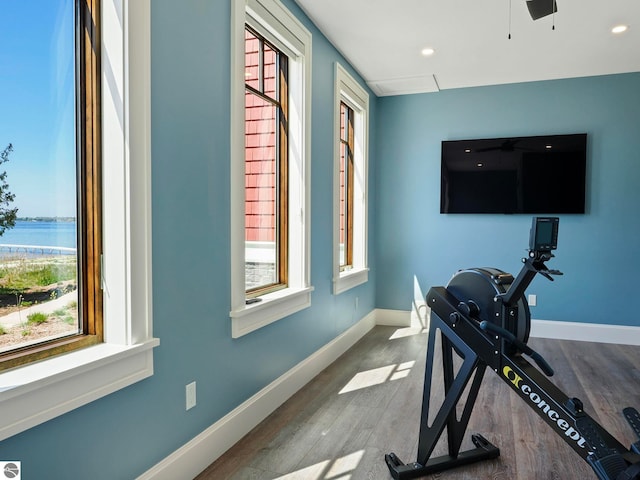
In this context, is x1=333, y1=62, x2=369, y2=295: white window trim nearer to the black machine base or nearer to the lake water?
the black machine base

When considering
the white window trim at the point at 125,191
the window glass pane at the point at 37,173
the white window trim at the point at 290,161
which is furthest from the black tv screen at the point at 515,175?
the window glass pane at the point at 37,173

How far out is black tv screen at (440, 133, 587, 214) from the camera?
478 cm

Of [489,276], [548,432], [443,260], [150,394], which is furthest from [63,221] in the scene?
[443,260]

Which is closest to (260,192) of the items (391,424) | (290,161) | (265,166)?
(265,166)

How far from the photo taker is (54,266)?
169cm

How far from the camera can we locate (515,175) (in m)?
4.97

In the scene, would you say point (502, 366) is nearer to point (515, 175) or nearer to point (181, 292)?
point (181, 292)

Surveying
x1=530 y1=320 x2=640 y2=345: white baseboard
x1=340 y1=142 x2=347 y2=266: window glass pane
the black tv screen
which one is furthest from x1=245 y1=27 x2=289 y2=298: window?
x1=530 y1=320 x2=640 y2=345: white baseboard

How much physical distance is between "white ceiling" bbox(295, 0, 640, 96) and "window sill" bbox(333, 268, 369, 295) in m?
2.00

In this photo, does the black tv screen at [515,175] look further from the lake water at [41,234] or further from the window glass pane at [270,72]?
the lake water at [41,234]

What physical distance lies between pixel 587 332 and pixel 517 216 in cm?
138

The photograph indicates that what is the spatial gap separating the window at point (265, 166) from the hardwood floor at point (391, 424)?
859 millimetres

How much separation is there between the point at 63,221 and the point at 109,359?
53cm

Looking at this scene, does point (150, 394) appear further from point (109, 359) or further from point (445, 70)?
point (445, 70)
